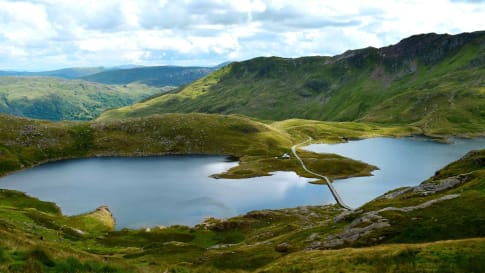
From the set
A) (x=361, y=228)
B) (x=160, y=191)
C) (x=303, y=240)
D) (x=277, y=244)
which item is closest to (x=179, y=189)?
(x=160, y=191)

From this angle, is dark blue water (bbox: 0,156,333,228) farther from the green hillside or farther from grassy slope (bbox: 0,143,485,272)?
grassy slope (bbox: 0,143,485,272)

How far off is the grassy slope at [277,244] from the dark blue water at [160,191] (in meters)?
17.1

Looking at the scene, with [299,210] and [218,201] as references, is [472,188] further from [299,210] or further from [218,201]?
[218,201]

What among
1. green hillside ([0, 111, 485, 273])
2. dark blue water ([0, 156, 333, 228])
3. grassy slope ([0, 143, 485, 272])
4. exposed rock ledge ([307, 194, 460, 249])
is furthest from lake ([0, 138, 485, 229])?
exposed rock ledge ([307, 194, 460, 249])

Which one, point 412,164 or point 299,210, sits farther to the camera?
point 412,164

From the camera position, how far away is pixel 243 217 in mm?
105250

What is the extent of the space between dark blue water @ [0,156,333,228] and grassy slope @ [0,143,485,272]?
17.1m

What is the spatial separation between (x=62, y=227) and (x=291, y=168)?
121m

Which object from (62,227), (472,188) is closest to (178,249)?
(62,227)

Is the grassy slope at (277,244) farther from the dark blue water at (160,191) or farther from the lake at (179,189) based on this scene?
the lake at (179,189)

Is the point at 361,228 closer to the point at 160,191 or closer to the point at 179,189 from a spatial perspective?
the point at 160,191

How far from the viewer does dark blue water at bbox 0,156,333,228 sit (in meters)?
121

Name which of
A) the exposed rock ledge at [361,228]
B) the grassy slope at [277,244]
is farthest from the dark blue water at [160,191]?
the exposed rock ledge at [361,228]

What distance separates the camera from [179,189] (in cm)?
14975
